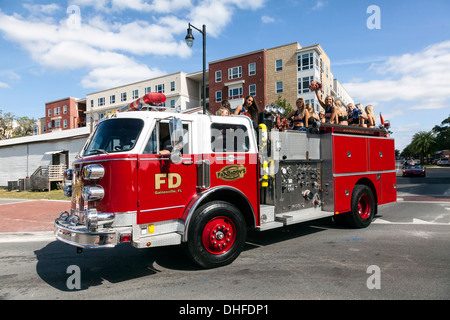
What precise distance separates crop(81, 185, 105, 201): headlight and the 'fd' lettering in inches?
28.9

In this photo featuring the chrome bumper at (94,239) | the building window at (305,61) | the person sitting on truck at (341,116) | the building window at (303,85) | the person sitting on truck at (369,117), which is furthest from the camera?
the building window at (303,85)

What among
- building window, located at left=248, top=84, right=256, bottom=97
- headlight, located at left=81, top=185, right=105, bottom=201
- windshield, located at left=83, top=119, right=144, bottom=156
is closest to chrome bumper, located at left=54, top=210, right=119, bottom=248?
headlight, located at left=81, top=185, right=105, bottom=201

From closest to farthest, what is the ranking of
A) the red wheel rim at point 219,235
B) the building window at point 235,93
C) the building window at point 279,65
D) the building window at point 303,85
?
1. the red wheel rim at point 219,235
2. the building window at point 303,85
3. the building window at point 279,65
4. the building window at point 235,93

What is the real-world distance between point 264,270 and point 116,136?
9.79ft

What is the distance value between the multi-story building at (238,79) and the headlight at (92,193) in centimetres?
3417

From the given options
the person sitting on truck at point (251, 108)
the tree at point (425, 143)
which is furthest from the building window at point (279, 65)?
the tree at point (425, 143)

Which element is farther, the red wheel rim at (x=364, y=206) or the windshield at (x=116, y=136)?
the red wheel rim at (x=364, y=206)

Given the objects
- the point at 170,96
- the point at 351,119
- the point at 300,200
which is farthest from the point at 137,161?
the point at 170,96

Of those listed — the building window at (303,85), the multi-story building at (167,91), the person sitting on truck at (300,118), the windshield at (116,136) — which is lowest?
the windshield at (116,136)

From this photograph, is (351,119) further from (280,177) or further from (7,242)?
(7,242)

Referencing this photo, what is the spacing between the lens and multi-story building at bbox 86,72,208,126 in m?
44.4

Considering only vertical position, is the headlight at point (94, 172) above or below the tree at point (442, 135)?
below

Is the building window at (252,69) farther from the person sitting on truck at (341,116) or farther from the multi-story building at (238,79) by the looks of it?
the person sitting on truck at (341,116)

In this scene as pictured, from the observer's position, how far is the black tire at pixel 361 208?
7.10 m
